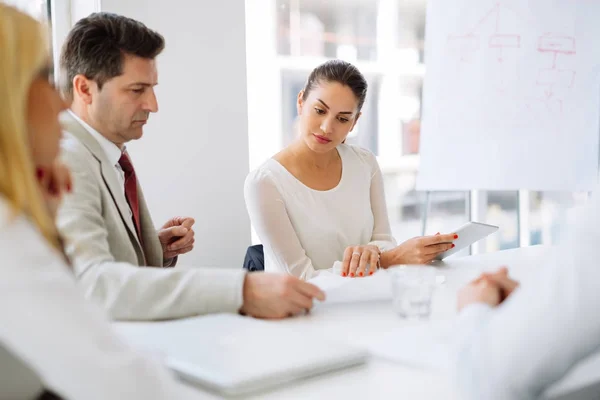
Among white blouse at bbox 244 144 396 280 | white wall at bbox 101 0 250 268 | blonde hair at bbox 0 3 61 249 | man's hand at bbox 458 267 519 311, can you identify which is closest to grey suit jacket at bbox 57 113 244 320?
man's hand at bbox 458 267 519 311

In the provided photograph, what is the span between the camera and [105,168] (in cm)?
145

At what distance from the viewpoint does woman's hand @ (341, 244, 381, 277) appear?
170 centimetres

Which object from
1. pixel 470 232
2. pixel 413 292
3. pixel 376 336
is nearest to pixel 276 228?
pixel 470 232

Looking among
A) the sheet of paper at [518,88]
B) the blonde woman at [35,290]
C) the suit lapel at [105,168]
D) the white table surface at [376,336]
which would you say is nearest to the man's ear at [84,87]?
the suit lapel at [105,168]

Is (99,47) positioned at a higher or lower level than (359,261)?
higher

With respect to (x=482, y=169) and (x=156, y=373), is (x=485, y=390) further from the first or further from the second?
(x=482, y=169)

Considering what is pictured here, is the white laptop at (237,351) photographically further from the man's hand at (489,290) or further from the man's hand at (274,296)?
the man's hand at (489,290)

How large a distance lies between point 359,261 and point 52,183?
1.11 m

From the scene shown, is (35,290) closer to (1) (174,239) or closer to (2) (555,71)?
(1) (174,239)

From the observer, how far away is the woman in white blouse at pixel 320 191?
2131 mm

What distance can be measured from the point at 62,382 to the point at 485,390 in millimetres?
468

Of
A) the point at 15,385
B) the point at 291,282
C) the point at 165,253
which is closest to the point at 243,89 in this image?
the point at 165,253

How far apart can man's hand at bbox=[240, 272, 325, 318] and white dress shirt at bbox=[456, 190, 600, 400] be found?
50 centimetres

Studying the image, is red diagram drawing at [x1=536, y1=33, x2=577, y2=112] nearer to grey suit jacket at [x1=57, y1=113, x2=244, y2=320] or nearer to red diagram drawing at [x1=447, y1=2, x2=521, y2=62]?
red diagram drawing at [x1=447, y1=2, x2=521, y2=62]
